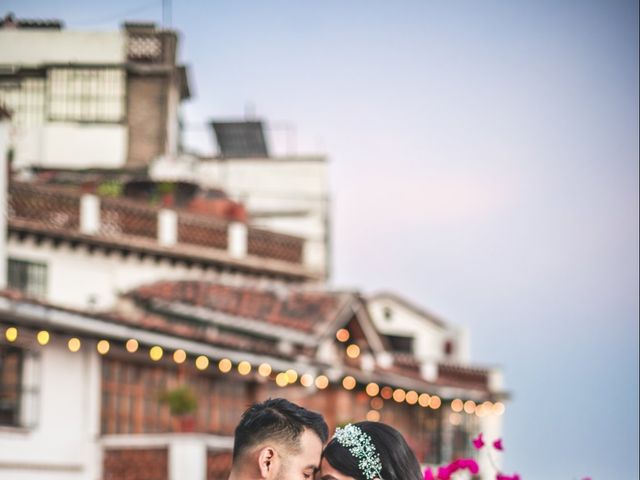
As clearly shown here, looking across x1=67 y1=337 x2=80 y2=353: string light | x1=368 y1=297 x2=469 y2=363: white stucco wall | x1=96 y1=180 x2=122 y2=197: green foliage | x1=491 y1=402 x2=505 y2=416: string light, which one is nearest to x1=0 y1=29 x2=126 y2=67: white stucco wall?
x1=96 y1=180 x2=122 y2=197: green foliage

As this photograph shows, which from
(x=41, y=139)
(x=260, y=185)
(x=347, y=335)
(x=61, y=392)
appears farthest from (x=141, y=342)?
(x=260, y=185)

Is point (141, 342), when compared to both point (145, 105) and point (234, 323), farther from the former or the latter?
point (145, 105)

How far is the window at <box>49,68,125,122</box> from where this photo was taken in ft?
131

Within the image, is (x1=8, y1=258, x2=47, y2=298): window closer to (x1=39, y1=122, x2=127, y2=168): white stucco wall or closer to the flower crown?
(x1=39, y1=122, x2=127, y2=168): white stucco wall

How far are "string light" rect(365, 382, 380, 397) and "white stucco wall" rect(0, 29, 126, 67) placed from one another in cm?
1321

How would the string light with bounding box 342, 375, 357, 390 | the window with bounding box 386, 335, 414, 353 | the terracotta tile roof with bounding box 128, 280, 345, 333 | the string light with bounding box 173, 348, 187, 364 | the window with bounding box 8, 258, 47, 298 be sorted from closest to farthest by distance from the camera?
1. the string light with bounding box 173, 348, 187, 364
2. the window with bounding box 8, 258, 47, 298
3. the terracotta tile roof with bounding box 128, 280, 345, 333
4. the string light with bounding box 342, 375, 357, 390
5. the window with bounding box 386, 335, 414, 353

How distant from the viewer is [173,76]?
135ft

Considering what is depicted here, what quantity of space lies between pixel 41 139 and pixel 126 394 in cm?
1699

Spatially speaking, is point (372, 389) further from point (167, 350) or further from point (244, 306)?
point (167, 350)

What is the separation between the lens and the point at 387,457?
6.63 m

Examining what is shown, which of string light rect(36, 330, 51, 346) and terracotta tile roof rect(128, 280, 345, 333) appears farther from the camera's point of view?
terracotta tile roof rect(128, 280, 345, 333)

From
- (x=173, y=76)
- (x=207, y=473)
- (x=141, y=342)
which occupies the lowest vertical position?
(x=207, y=473)

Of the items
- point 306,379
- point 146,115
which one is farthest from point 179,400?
point 146,115

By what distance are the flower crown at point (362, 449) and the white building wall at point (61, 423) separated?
14.7 m
